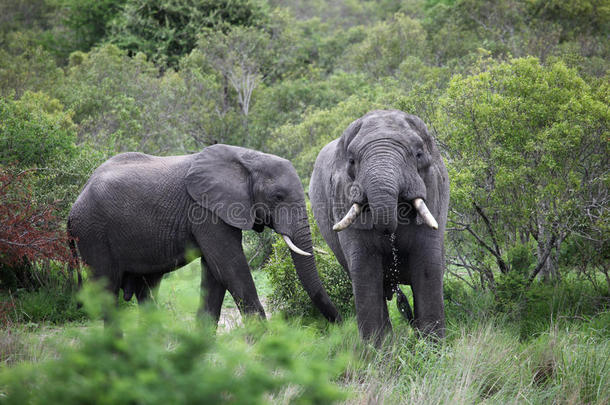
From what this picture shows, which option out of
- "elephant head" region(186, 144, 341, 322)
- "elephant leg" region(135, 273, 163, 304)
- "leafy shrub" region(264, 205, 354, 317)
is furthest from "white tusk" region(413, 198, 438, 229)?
"elephant leg" region(135, 273, 163, 304)

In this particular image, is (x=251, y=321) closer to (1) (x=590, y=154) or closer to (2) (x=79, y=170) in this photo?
(1) (x=590, y=154)

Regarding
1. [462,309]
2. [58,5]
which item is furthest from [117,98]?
[58,5]

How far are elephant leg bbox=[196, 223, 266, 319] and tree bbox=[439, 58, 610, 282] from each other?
9.40 feet

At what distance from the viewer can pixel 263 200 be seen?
7.28m

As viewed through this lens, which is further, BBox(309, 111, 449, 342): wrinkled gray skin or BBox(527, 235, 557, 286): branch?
BBox(527, 235, 557, 286): branch

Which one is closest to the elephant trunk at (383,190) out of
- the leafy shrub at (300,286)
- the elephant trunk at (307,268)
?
the elephant trunk at (307,268)

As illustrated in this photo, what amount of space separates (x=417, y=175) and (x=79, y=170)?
6.70 meters

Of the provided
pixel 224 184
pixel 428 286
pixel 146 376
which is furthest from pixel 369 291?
pixel 146 376

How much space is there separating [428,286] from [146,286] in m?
3.92

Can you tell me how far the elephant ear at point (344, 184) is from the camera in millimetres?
5652

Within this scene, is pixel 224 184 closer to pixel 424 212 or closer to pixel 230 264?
pixel 230 264

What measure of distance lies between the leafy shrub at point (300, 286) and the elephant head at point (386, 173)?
8.49 ft

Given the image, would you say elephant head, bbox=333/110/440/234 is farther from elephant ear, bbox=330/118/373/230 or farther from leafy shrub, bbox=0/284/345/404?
leafy shrub, bbox=0/284/345/404

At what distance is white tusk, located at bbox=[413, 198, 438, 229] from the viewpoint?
17.1 feet
